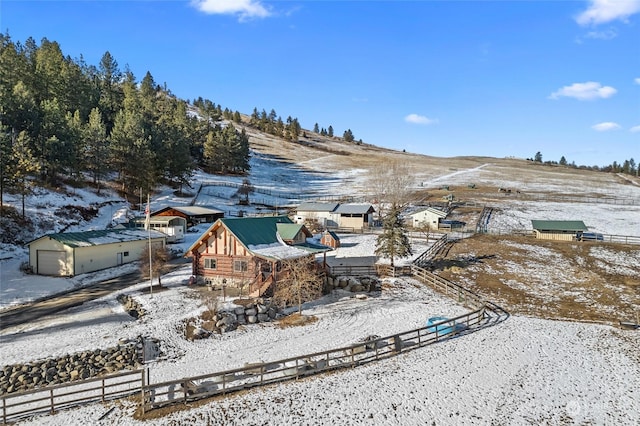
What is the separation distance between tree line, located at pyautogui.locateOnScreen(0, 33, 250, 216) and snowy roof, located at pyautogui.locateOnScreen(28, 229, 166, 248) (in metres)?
10.8

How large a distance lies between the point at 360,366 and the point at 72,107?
84.2 metres

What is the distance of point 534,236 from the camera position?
5578 cm

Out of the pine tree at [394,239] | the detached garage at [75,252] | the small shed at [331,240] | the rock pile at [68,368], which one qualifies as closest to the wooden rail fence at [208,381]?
the rock pile at [68,368]

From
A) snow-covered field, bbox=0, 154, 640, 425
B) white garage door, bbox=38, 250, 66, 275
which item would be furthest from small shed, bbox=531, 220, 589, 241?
white garage door, bbox=38, 250, 66, 275

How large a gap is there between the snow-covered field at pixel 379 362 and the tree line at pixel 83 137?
22855mm

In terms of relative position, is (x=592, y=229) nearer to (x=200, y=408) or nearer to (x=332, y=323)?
(x=332, y=323)

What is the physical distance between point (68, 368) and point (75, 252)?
19.5 meters

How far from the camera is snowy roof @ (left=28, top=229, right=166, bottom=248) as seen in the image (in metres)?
36.9

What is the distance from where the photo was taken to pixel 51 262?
36.9 m

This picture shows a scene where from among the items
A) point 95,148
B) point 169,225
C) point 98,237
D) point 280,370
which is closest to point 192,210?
point 169,225

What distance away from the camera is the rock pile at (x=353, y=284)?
1361 inches

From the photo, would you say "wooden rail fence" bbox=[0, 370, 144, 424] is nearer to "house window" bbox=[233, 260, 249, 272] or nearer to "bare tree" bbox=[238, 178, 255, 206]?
"house window" bbox=[233, 260, 249, 272]

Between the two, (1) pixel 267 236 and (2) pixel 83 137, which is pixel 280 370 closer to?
(1) pixel 267 236

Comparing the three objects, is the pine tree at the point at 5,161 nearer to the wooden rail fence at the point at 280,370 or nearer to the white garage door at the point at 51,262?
the white garage door at the point at 51,262
